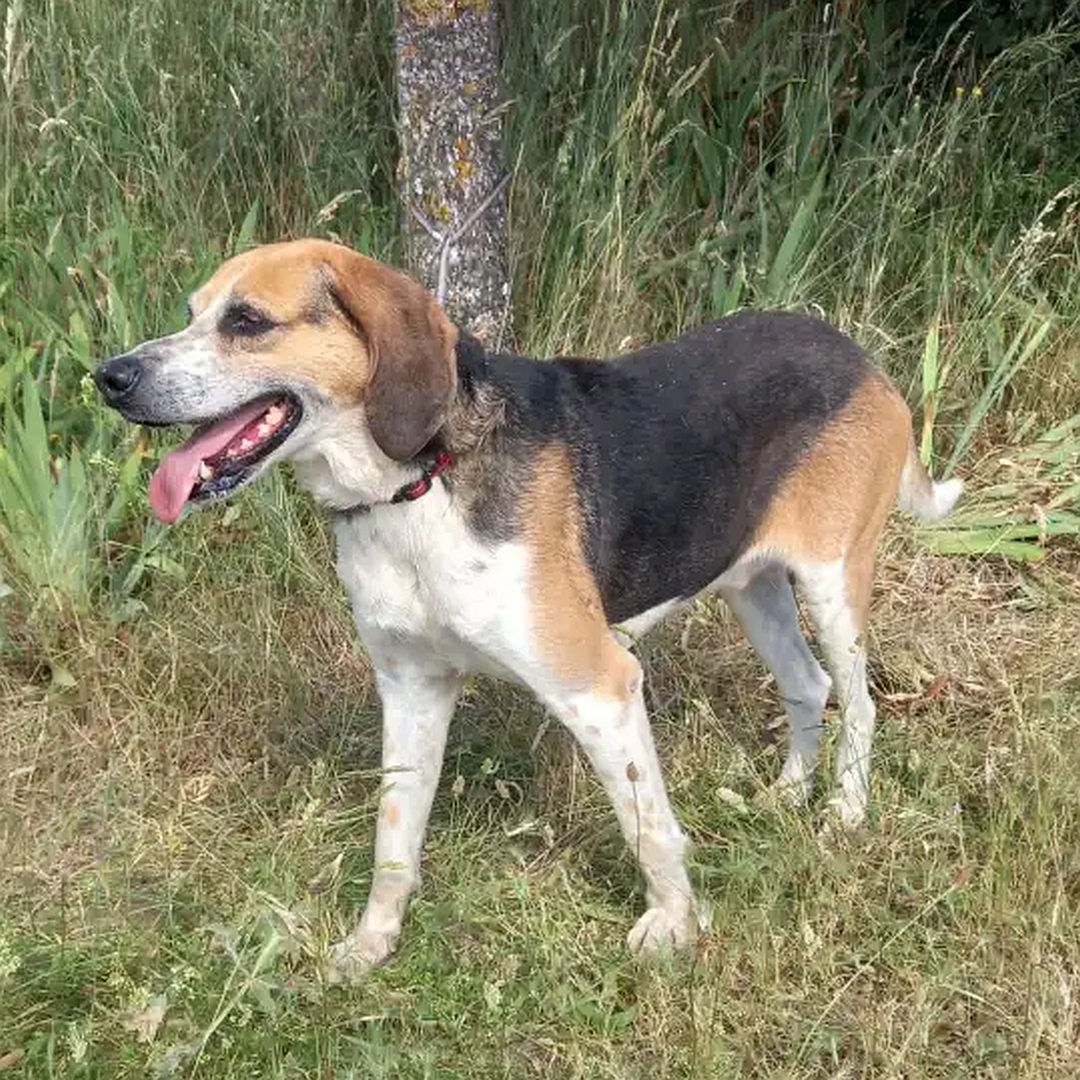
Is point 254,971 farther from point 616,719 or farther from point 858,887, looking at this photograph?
point 858,887

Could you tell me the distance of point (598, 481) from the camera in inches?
136

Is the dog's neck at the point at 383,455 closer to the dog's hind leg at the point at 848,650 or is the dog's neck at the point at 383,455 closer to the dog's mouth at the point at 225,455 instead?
the dog's mouth at the point at 225,455

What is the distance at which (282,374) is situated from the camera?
302cm

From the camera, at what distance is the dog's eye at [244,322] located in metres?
3.03

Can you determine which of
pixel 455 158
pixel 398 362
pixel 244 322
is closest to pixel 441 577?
pixel 398 362

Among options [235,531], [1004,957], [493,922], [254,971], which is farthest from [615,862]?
[235,531]

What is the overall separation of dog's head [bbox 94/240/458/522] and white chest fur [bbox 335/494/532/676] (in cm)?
17

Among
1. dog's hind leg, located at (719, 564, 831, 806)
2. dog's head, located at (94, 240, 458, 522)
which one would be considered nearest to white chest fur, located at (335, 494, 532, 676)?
dog's head, located at (94, 240, 458, 522)

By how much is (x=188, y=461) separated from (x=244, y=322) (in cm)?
27

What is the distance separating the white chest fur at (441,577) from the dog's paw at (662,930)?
66cm

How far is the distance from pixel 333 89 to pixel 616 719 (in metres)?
3.00

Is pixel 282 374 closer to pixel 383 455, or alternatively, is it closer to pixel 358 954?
pixel 383 455

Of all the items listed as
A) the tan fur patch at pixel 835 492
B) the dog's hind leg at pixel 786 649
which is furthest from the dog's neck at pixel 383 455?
the dog's hind leg at pixel 786 649

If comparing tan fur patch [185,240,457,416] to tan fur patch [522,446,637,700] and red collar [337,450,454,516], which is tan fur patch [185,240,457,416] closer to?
red collar [337,450,454,516]
